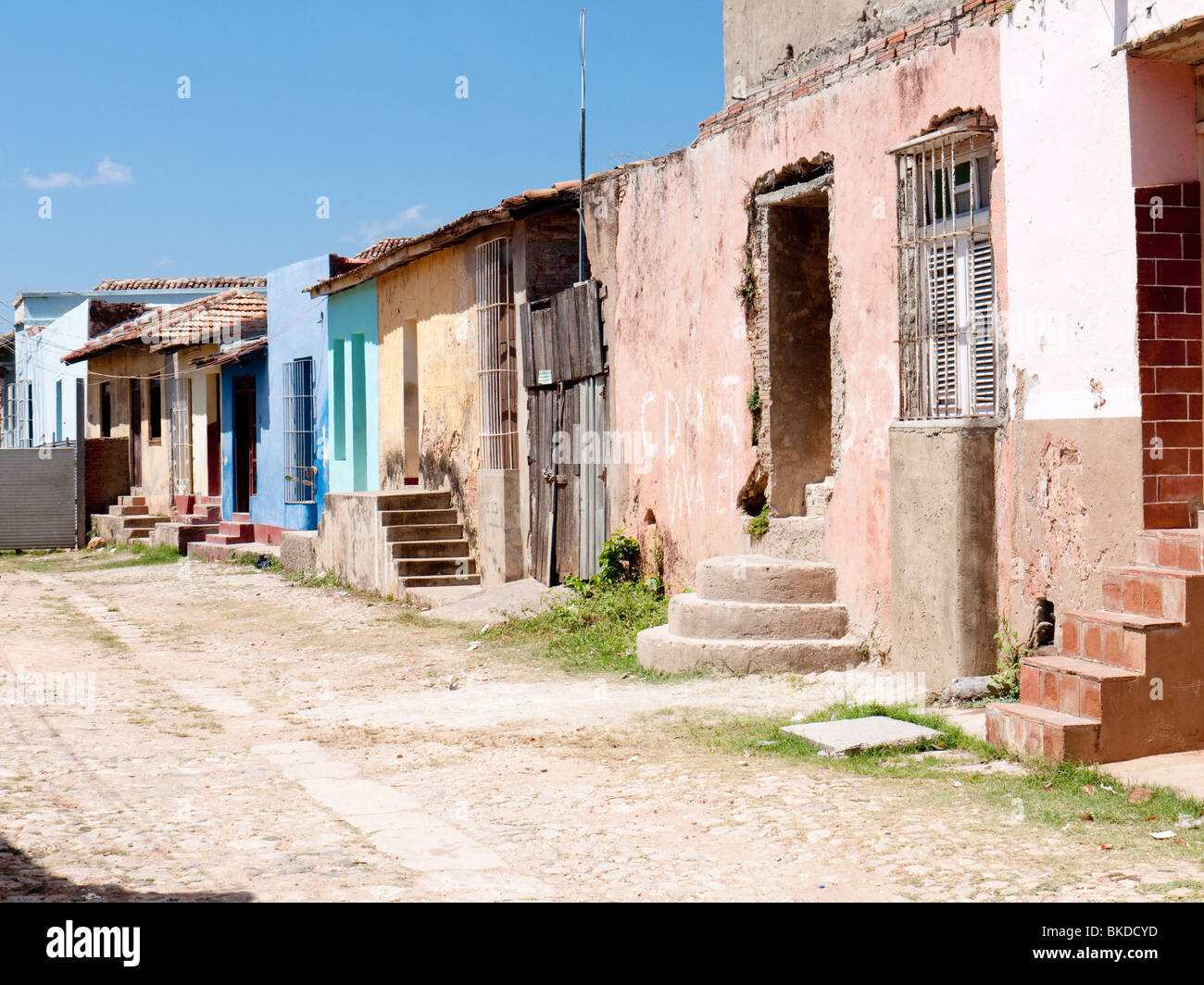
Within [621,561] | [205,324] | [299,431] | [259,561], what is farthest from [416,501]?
[205,324]

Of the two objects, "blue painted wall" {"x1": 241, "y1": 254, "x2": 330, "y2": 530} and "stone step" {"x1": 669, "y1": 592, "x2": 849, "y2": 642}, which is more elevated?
"blue painted wall" {"x1": 241, "y1": 254, "x2": 330, "y2": 530}

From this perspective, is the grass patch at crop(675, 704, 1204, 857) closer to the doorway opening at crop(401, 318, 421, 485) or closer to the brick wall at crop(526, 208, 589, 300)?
the brick wall at crop(526, 208, 589, 300)

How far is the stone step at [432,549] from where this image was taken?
14.5 metres

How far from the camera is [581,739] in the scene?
7082 millimetres

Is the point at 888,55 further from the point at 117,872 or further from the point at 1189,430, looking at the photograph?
the point at 117,872

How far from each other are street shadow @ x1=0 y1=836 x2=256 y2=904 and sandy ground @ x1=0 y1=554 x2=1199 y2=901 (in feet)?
0.05

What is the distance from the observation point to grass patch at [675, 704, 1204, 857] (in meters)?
4.91

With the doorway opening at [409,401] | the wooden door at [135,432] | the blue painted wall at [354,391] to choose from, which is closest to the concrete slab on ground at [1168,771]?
the doorway opening at [409,401]

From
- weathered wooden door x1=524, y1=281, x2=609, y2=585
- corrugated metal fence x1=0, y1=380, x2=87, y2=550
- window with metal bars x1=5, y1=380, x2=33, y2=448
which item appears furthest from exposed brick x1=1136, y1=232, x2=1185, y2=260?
window with metal bars x1=5, y1=380, x2=33, y2=448

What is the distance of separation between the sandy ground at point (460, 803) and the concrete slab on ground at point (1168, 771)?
2.34 feet

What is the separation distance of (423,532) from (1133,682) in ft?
32.9

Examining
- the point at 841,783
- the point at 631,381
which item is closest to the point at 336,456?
the point at 631,381

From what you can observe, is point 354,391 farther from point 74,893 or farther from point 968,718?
point 74,893
